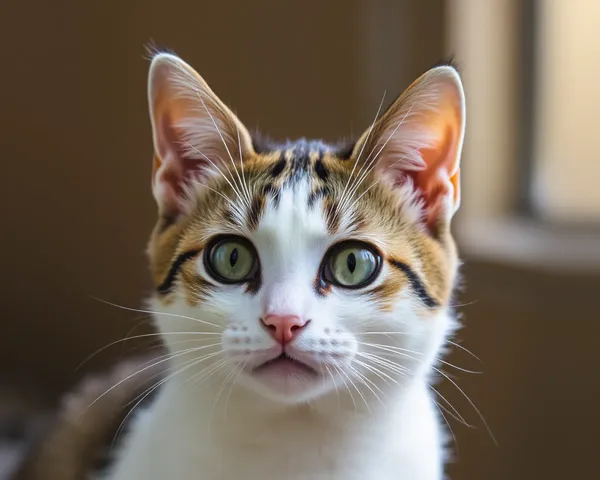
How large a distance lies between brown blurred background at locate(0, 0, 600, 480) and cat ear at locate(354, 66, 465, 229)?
20.8 inches

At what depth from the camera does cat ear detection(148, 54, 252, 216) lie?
622 mm

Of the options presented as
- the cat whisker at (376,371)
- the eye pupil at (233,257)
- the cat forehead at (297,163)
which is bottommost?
the cat whisker at (376,371)

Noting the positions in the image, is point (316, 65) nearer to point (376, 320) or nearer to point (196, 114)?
point (196, 114)

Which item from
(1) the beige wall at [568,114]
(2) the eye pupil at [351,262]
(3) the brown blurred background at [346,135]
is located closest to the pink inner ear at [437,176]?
(2) the eye pupil at [351,262]

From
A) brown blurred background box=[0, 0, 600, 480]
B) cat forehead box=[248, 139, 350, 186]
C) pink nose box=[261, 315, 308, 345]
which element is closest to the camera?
pink nose box=[261, 315, 308, 345]

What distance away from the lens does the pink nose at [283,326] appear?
1.82 feet

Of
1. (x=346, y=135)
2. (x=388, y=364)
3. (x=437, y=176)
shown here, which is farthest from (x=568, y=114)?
(x=388, y=364)

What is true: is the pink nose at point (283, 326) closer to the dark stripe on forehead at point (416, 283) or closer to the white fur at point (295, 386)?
the white fur at point (295, 386)

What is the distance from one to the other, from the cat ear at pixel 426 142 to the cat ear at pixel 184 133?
0.41ft

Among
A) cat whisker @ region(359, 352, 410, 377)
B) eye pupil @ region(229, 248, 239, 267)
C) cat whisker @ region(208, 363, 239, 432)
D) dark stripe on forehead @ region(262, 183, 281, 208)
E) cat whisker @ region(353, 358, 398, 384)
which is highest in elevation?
dark stripe on forehead @ region(262, 183, 281, 208)

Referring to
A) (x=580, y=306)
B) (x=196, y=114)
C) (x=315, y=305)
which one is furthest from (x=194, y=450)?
(x=580, y=306)

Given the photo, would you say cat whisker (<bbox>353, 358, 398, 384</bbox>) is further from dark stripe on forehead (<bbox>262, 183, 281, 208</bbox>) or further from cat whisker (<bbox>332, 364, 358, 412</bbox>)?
dark stripe on forehead (<bbox>262, 183, 281, 208</bbox>)

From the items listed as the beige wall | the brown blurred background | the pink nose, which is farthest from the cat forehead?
the beige wall

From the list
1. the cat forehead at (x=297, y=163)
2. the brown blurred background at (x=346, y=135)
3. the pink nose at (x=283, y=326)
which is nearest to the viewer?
the pink nose at (x=283, y=326)
